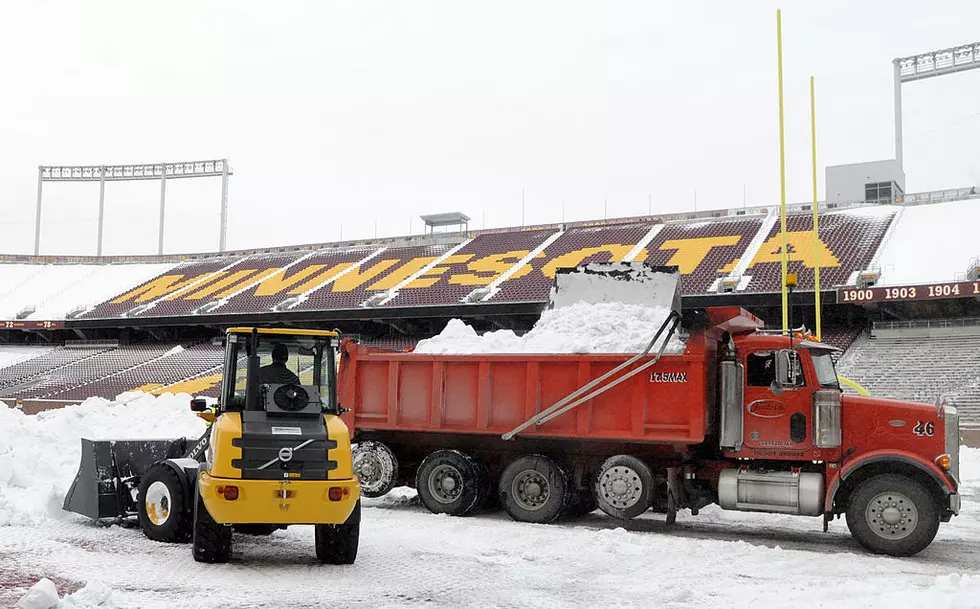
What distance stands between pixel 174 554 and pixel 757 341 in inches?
293

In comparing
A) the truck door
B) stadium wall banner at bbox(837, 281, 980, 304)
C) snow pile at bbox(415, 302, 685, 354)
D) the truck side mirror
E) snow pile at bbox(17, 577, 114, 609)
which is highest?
stadium wall banner at bbox(837, 281, 980, 304)

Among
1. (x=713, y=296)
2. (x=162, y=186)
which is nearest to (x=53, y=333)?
(x=162, y=186)

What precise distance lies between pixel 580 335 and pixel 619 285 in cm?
149

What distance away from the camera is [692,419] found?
11625 mm

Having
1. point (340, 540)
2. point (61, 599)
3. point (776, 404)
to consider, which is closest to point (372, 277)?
point (776, 404)

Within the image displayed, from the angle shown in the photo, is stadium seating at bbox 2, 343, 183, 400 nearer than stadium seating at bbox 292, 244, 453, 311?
No

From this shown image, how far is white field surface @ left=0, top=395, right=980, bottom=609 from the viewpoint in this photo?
302 inches

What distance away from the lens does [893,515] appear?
34.7 ft

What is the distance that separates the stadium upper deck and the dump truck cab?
81.4ft

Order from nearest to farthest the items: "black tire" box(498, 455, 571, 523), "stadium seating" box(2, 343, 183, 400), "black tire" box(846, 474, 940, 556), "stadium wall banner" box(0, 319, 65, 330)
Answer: "black tire" box(846, 474, 940, 556) < "black tire" box(498, 455, 571, 523) < "stadium seating" box(2, 343, 183, 400) < "stadium wall banner" box(0, 319, 65, 330)

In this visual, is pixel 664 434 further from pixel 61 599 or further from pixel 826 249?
pixel 826 249

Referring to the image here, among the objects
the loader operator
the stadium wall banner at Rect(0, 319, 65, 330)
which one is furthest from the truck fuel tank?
the stadium wall banner at Rect(0, 319, 65, 330)

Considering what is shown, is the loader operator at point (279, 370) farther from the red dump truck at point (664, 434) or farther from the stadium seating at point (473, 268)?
the stadium seating at point (473, 268)

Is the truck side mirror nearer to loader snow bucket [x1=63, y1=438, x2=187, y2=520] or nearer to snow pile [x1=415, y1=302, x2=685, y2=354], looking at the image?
snow pile [x1=415, y1=302, x2=685, y2=354]
